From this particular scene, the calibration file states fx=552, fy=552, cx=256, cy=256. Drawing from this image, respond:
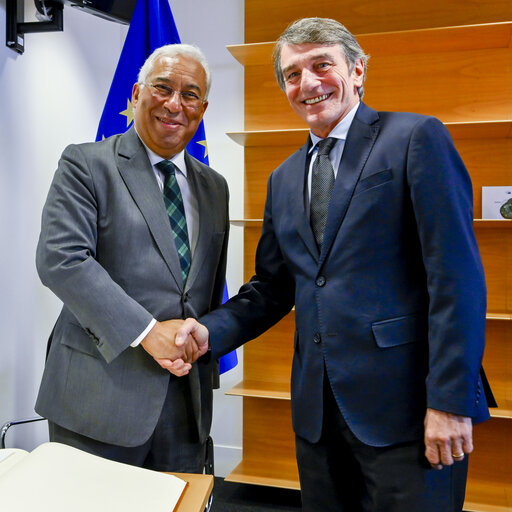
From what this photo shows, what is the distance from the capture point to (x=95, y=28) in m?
3.38

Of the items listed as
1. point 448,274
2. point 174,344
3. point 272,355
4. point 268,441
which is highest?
point 448,274

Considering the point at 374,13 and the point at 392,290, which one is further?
the point at 374,13

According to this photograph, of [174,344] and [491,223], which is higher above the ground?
[491,223]

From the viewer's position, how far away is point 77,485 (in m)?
0.87

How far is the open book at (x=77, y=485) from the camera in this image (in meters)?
0.81

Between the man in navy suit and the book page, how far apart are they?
726 millimetres

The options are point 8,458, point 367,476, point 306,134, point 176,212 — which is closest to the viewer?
point 8,458

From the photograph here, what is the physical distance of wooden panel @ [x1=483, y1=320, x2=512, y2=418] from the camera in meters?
3.12

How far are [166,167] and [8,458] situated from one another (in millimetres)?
1057

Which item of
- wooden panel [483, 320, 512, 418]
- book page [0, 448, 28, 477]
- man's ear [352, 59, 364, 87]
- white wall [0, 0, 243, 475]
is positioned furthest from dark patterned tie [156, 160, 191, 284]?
wooden panel [483, 320, 512, 418]

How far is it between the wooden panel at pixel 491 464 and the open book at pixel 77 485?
8.84 feet

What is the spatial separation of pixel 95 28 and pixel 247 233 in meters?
1.56

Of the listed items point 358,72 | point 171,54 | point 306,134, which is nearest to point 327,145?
point 358,72

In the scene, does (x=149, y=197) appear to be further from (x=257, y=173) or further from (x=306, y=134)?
(x=257, y=173)
